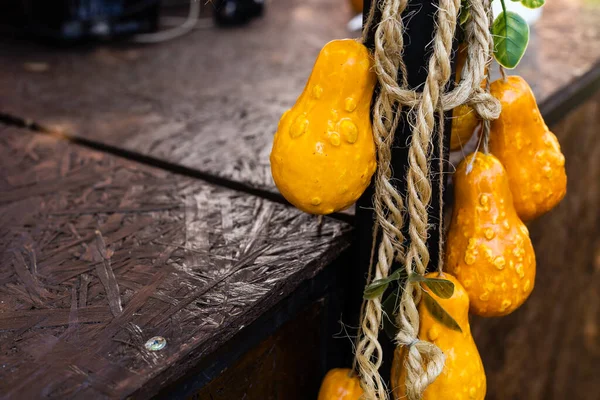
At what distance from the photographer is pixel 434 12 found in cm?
63

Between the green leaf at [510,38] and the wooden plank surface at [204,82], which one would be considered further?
the wooden plank surface at [204,82]

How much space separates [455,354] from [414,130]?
248mm

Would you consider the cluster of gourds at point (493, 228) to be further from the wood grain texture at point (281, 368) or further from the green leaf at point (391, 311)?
the wood grain texture at point (281, 368)

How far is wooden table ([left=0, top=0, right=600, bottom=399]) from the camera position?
67cm

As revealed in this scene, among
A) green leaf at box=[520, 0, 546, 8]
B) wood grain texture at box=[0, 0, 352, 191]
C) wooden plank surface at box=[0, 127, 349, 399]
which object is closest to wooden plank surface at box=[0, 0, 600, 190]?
wood grain texture at box=[0, 0, 352, 191]

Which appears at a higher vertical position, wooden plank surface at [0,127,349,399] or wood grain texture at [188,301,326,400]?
wooden plank surface at [0,127,349,399]

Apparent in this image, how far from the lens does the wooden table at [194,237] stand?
26.5 inches

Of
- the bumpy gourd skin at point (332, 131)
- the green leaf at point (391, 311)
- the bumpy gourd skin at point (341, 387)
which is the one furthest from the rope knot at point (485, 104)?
the bumpy gourd skin at point (341, 387)

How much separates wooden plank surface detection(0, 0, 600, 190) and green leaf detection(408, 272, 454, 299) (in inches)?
17.1

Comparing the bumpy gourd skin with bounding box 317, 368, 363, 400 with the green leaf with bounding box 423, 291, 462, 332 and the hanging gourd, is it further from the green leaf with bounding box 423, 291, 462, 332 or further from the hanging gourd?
the hanging gourd

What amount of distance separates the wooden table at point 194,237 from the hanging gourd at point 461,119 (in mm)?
198

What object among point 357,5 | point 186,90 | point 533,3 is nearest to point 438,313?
point 533,3

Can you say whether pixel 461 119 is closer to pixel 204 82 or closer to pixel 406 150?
pixel 406 150

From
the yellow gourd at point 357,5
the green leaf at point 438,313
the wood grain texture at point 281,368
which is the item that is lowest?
the wood grain texture at point 281,368
